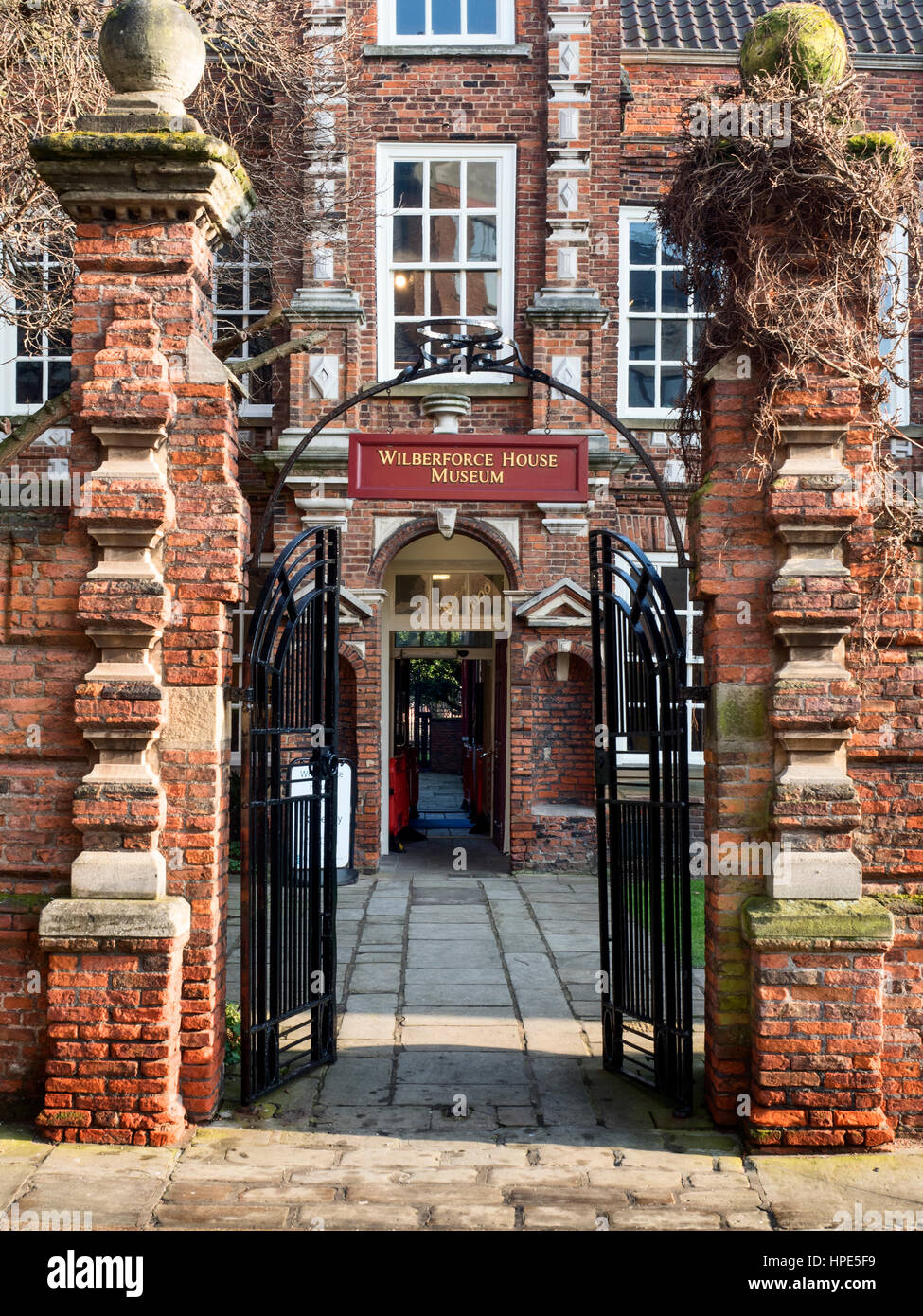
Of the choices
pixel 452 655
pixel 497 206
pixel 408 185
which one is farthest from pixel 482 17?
pixel 452 655

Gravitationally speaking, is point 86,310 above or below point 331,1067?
above

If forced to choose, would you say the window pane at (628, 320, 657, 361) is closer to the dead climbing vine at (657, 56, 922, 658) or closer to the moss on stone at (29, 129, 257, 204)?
the dead climbing vine at (657, 56, 922, 658)

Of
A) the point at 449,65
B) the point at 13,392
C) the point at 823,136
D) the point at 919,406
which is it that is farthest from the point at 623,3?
the point at 823,136

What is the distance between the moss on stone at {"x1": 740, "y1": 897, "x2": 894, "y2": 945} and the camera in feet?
15.1

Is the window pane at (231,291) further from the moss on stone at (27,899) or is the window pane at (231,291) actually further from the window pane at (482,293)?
the moss on stone at (27,899)

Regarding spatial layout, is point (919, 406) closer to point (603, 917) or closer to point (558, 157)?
point (558, 157)

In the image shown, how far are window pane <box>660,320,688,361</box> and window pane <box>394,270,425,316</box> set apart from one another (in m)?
2.84

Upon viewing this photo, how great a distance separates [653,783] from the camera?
217 inches

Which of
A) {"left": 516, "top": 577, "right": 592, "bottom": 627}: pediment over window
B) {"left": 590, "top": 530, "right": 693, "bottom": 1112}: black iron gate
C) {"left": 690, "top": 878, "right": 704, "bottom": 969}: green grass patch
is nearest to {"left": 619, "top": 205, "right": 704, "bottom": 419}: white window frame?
{"left": 516, "top": 577, "right": 592, "bottom": 627}: pediment over window

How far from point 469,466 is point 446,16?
9338 millimetres

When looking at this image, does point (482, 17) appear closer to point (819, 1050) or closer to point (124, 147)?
point (124, 147)

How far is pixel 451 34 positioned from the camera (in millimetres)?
12359

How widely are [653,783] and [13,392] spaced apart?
391 inches

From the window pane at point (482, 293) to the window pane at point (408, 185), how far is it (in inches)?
40.9
